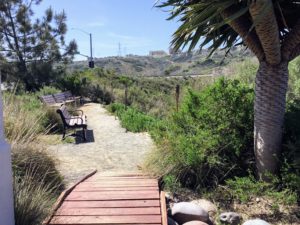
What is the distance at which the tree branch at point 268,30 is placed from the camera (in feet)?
12.4

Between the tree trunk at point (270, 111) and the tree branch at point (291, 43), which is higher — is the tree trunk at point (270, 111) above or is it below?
below

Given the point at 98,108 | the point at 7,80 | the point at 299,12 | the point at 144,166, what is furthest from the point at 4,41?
the point at 299,12

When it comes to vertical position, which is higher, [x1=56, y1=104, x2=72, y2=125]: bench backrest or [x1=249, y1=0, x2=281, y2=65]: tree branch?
[x1=249, y1=0, x2=281, y2=65]: tree branch

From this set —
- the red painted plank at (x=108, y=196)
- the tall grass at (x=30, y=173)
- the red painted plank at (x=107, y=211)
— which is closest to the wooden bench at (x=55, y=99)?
the tall grass at (x=30, y=173)

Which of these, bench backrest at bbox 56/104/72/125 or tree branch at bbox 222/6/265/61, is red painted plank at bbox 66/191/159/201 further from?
bench backrest at bbox 56/104/72/125

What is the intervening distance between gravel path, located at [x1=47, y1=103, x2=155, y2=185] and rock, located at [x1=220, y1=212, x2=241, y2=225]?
220 cm

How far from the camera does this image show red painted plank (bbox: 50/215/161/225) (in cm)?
367

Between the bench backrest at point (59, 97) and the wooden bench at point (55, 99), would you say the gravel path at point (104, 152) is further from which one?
the bench backrest at point (59, 97)

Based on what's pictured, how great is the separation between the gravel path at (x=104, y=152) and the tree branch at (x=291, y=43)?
9.12 ft

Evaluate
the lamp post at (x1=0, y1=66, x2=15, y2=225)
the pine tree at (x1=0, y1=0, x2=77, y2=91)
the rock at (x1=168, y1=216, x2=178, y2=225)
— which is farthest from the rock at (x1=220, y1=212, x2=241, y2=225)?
the pine tree at (x1=0, y1=0, x2=77, y2=91)

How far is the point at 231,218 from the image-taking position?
4121 mm

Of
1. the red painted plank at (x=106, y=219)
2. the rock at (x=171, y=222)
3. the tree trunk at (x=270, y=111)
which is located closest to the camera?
the red painted plank at (x=106, y=219)

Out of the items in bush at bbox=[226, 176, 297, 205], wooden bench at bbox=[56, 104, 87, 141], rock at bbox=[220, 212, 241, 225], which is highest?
wooden bench at bbox=[56, 104, 87, 141]

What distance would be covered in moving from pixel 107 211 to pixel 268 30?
8.54ft
